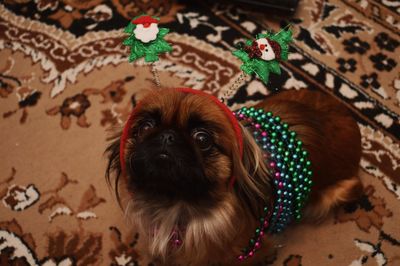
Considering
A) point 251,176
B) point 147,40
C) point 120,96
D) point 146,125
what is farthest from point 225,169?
point 120,96

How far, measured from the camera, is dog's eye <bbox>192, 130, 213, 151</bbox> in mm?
891

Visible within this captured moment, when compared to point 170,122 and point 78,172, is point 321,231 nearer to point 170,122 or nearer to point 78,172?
point 170,122

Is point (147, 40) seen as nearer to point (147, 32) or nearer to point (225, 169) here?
A: point (147, 32)

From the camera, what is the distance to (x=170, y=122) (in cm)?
90

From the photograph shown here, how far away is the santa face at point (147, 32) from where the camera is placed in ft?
2.91

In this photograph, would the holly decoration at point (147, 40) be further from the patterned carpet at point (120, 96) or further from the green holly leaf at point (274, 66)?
the patterned carpet at point (120, 96)

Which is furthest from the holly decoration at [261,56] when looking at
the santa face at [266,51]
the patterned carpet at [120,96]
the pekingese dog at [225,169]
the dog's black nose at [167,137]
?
the patterned carpet at [120,96]

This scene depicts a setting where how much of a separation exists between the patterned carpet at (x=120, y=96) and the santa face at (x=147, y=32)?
65cm

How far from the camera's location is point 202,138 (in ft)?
2.92

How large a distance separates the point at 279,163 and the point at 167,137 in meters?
0.32

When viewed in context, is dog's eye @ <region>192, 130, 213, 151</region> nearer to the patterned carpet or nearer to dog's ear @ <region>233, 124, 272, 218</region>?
dog's ear @ <region>233, 124, 272, 218</region>

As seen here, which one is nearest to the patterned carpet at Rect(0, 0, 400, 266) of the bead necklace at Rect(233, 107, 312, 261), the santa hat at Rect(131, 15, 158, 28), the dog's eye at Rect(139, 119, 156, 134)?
the bead necklace at Rect(233, 107, 312, 261)

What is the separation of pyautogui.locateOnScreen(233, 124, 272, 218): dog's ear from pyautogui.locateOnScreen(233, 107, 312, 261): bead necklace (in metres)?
0.04

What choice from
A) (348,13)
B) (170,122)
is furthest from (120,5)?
(170,122)
